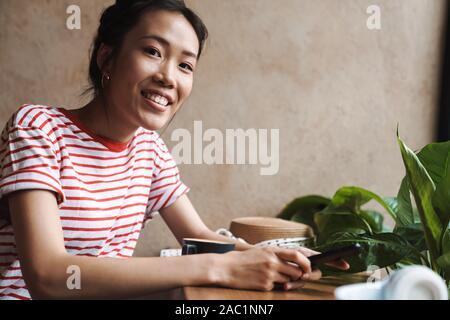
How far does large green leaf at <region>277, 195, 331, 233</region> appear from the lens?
204 centimetres

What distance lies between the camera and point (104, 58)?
1323 millimetres

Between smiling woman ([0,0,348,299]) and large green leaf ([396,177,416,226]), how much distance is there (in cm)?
25

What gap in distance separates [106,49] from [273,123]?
39.4 inches

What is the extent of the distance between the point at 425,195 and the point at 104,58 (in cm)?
84

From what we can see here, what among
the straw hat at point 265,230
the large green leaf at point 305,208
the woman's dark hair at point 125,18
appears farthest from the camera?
the large green leaf at point 305,208

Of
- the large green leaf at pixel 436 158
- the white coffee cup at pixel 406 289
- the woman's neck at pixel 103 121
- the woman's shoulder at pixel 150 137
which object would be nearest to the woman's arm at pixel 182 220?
the woman's shoulder at pixel 150 137

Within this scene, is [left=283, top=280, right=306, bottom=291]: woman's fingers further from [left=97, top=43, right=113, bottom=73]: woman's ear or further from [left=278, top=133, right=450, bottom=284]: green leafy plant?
[left=97, top=43, right=113, bottom=73]: woman's ear

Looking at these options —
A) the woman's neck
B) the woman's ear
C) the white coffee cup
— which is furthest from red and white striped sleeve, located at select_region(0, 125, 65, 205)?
the white coffee cup

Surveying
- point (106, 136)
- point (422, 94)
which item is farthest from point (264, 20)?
point (106, 136)

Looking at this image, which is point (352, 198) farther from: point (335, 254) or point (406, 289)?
point (406, 289)

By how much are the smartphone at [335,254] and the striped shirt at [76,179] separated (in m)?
0.53

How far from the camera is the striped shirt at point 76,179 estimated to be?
1080 mm

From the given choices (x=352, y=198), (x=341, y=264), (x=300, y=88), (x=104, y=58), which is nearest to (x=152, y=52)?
(x=104, y=58)

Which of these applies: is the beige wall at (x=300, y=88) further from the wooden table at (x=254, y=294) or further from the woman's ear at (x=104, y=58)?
the wooden table at (x=254, y=294)
